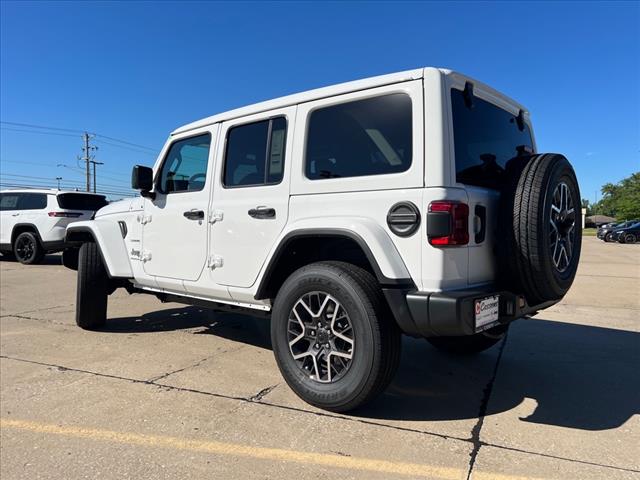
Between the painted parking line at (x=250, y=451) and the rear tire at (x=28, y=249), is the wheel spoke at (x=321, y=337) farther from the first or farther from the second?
the rear tire at (x=28, y=249)

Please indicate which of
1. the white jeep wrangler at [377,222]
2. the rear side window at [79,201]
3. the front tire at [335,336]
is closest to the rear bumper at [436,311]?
the white jeep wrangler at [377,222]

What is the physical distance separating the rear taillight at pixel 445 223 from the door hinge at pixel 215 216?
1887 mm

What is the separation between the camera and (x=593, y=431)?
3004 millimetres

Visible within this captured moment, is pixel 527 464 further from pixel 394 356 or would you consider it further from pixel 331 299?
pixel 331 299

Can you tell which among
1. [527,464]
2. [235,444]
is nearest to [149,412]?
[235,444]

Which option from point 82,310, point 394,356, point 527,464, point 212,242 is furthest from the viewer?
point 82,310

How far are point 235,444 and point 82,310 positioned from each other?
328 centimetres

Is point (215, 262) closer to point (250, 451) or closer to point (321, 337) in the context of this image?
point (321, 337)

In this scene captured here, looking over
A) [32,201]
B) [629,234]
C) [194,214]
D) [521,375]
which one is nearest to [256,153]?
[194,214]

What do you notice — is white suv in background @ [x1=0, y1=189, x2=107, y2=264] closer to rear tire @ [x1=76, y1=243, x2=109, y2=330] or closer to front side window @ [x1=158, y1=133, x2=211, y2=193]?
rear tire @ [x1=76, y1=243, x2=109, y2=330]

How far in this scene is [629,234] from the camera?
30.6 metres

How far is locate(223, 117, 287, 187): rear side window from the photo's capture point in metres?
3.70

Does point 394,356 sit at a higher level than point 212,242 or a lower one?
lower

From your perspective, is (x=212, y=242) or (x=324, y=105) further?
(x=212, y=242)
